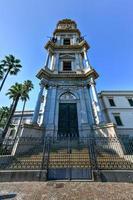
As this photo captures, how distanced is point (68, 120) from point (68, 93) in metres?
4.11

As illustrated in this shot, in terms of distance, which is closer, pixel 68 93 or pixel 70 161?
pixel 70 161

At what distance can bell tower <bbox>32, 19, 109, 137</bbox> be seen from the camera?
14344 mm

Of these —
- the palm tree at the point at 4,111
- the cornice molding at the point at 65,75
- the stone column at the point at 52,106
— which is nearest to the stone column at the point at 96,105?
the cornice molding at the point at 65,75

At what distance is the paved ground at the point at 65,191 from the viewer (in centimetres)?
442

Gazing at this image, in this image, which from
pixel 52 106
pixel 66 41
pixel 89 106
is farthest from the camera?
pixel 66 41

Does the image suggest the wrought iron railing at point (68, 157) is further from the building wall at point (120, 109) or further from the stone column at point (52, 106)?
the building wall at point (120, 109)

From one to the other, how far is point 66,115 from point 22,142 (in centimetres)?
678

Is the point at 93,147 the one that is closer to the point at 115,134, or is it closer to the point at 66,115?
the point at 115,134

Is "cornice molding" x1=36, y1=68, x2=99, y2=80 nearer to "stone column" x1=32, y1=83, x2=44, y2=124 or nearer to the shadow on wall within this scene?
"stone column" x1=32, y1=83, x2=44, y2=124

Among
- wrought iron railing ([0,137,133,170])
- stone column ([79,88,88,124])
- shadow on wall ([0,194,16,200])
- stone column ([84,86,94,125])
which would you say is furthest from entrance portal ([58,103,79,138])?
shadow on wall ([0,194,16,200])

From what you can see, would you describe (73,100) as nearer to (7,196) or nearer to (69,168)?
(69,168)

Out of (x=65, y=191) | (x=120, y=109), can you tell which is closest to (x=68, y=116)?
(x=65, y=191)

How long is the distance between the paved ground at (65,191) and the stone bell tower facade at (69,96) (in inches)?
260

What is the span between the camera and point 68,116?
1562 centimetres
